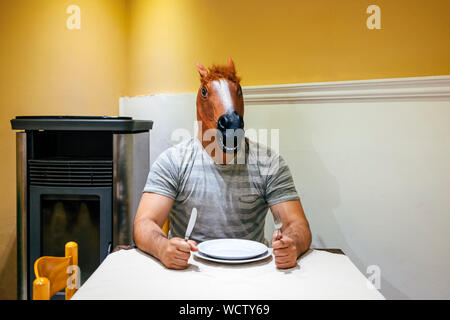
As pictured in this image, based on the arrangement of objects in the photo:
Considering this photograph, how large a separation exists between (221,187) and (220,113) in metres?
0.29

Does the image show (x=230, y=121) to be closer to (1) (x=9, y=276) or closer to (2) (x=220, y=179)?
(2) (x=220, y=179)

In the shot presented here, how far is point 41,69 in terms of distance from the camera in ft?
7.22

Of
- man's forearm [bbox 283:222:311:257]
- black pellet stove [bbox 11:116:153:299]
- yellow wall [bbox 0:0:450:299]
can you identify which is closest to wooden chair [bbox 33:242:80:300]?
black pellet stove [bbox 11:116:153:299]

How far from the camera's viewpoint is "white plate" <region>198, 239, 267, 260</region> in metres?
1.08

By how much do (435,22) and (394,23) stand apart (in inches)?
6.9

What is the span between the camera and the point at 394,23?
1817mm

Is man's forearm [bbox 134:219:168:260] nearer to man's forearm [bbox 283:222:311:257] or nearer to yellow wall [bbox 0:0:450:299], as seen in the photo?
man's forearm [bbox 283:222:311:257]

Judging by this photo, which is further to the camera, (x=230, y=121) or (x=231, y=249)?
(x=230, y=121)

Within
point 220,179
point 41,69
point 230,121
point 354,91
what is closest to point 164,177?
point 220,179

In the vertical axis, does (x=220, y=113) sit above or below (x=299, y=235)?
above

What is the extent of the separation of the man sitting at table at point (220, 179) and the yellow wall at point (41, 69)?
109cm

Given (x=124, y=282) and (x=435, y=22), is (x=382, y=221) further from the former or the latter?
(x=124, y=282)

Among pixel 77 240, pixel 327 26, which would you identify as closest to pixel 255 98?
pixel 327 26

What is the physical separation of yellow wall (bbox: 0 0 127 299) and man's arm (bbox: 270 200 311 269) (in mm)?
1472
